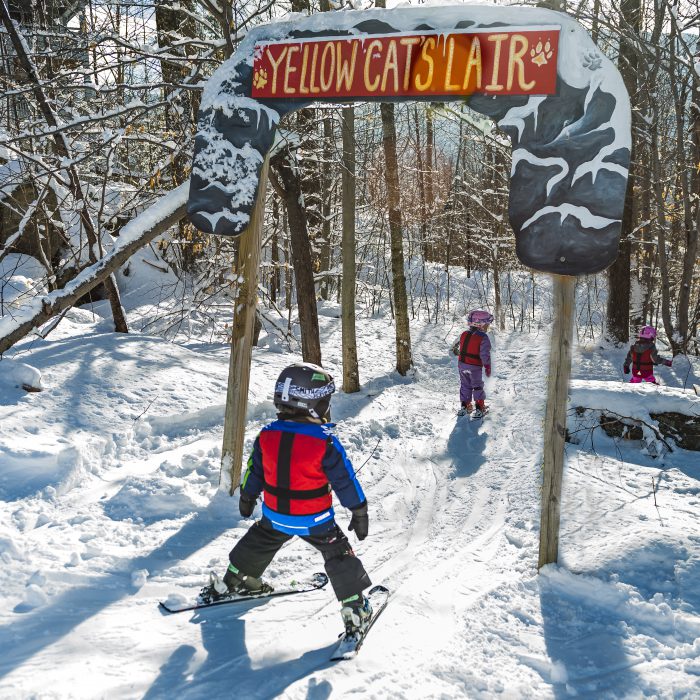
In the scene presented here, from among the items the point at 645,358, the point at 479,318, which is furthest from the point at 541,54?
the point at 645,358

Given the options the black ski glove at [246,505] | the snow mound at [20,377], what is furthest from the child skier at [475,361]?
the snow mound at [20,377]

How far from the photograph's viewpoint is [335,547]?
364cm

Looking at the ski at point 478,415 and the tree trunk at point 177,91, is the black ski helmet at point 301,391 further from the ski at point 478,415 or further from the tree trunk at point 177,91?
the ski at point 478,415

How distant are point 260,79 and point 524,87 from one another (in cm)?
213

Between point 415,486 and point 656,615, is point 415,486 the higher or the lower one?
the lower one

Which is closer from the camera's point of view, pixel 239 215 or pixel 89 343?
pixel 239 215

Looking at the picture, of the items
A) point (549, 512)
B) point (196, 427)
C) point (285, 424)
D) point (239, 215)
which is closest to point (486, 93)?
point (239, 215)

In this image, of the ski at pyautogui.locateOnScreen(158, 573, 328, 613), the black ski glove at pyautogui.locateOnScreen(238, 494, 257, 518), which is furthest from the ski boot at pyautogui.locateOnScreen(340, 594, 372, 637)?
the black ski glove at pyautogui.locateOnScreen(238, 494, 257, 518)

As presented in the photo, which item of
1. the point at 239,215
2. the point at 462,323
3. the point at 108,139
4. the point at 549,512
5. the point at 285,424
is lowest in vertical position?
the point at 462,323

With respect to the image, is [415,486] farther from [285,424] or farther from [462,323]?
[462,323]

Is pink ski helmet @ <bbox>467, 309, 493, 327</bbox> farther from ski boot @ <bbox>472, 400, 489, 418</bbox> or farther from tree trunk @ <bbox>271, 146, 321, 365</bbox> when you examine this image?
tree trunk @ <bbox>271, 146, 321, 365</bbox>

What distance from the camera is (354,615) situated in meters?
3.51

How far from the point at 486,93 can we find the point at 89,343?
6588 mm

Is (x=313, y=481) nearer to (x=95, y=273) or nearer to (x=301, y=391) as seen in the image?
(x=301, y=391)
